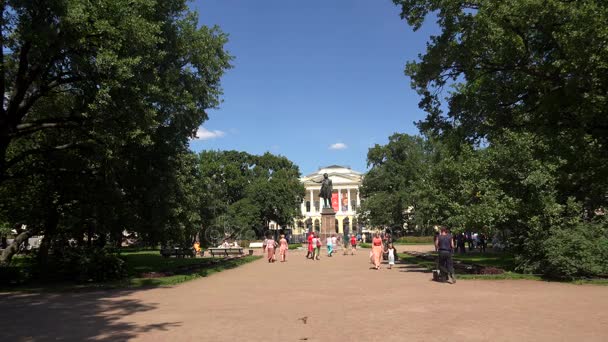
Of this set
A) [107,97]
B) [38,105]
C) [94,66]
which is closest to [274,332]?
[107,97]

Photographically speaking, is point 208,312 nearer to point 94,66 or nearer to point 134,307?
point 134,307

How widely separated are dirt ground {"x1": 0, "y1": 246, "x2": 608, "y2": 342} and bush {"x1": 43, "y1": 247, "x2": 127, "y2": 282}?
8.08 ft

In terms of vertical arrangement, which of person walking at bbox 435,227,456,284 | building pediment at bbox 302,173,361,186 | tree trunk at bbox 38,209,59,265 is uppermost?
building pediment at bbox 302,173,361,186

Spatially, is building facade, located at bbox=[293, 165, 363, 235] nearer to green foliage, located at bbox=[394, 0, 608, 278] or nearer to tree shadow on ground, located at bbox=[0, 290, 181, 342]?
green foliage, located at bbox=[394, 0, 608, 278]

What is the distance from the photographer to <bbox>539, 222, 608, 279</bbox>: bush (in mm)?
14461

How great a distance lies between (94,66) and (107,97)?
3.47 feet

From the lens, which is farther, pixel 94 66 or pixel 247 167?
pixel 247 167

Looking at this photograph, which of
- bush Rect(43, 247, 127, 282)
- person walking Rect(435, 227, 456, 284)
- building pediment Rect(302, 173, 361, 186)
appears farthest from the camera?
building pediment Rect(302, 173, 361, 186)

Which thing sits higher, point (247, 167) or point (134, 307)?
point (247, 167)

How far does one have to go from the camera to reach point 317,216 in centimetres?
11356

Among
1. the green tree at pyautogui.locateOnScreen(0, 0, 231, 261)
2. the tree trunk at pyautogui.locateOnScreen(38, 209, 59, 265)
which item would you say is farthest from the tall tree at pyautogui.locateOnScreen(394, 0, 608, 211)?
the tree trunk at pyautogui.locateOnScreen(38, 209, 59, 265)

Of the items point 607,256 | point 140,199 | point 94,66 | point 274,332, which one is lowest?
point 274,332

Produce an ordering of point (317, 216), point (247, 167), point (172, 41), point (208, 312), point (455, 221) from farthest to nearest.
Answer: point (317, 216) → point (247, 167) → point (172, 41) → point (455, 221) → point (208, 312)

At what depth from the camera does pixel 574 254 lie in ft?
48.0
